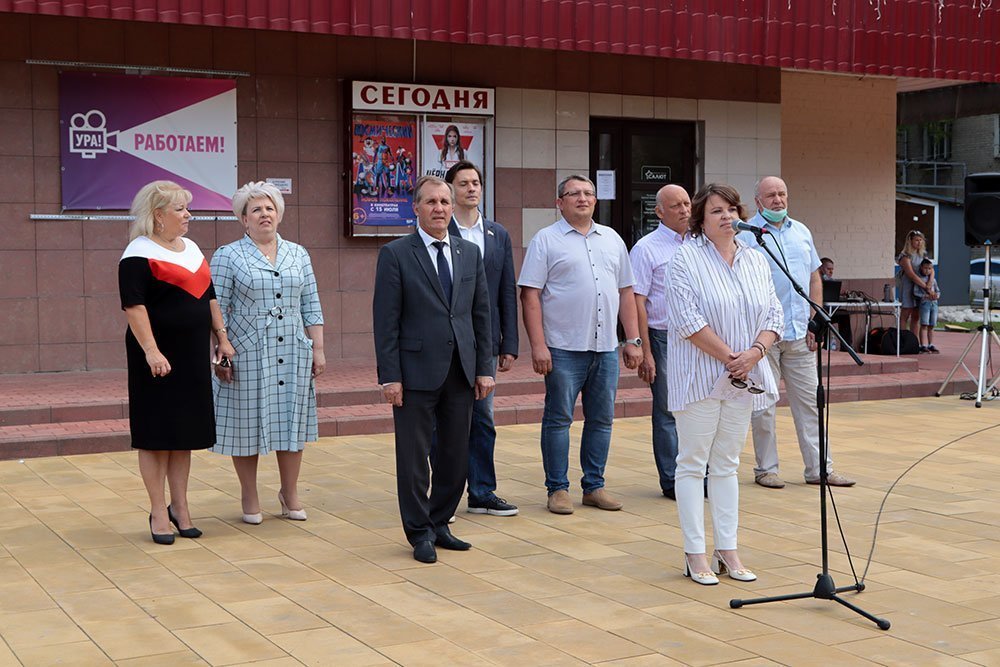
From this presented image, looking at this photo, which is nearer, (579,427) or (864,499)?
(864,499)

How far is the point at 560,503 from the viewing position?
285 inches

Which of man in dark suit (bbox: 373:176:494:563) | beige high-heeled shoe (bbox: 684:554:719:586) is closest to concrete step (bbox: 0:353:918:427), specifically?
man in dark suit (bbox: 373:176:494:563)

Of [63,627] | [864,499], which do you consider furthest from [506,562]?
[864,499]

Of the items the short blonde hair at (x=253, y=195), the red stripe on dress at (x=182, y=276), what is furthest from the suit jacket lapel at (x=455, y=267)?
the red stripe on dress at (x=182, y=276)

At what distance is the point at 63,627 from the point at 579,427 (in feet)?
20.4

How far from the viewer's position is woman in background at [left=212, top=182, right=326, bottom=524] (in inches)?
269

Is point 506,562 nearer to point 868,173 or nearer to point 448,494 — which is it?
point 448,494

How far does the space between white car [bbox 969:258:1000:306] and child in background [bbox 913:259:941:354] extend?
1353cm

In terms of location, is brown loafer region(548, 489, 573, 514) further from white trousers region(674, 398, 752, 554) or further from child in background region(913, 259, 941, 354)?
child in background region(913, 259, 941, 354)

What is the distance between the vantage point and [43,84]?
11.6 metres

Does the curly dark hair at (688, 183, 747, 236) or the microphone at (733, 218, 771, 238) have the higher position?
the curly dark hair at (688, 183, 747, 236)

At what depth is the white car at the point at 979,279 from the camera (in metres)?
31.7

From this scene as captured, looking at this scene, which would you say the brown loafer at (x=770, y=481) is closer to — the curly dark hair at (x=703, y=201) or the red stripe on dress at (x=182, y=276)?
the curly dark hair at (x=703, y=201)

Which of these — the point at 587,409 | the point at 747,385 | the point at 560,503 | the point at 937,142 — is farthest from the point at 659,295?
the point at 937,142
